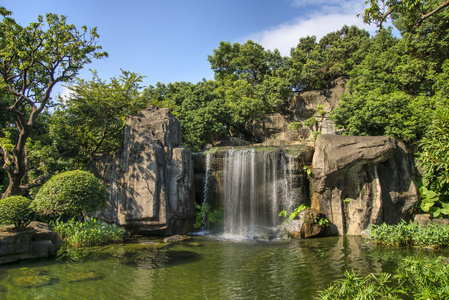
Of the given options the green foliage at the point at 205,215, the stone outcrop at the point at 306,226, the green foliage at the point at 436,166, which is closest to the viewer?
the green foliage at the point at 436,166

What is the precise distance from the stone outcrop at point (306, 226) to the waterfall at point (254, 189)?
5.53 feet

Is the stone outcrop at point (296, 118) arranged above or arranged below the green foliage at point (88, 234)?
above

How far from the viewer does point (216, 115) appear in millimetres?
23672

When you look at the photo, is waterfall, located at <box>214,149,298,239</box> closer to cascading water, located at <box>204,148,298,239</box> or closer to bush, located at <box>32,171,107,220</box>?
cascading water, located at <box>204,148,298,239</box>

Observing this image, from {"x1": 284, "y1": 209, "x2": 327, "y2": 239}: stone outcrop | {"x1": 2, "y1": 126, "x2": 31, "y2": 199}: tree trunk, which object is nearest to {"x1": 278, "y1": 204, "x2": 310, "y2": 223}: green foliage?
{"x1": 284, "y1": 209, "x2": 327, "y2": 239}: stone outcrop

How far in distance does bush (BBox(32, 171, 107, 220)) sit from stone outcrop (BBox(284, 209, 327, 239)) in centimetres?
812

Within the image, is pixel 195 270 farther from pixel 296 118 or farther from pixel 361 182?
pixel 296 118

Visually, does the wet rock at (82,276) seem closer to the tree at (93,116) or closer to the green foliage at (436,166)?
the tree at (93,116)

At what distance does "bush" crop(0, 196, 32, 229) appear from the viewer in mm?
8531

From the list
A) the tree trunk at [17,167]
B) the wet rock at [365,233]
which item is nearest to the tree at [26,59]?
the tree trunk at [17,167]

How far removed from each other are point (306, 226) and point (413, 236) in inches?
158

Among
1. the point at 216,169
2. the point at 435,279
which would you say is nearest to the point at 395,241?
the point at 435,279

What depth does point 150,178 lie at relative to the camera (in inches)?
534

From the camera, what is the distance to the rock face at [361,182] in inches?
521
